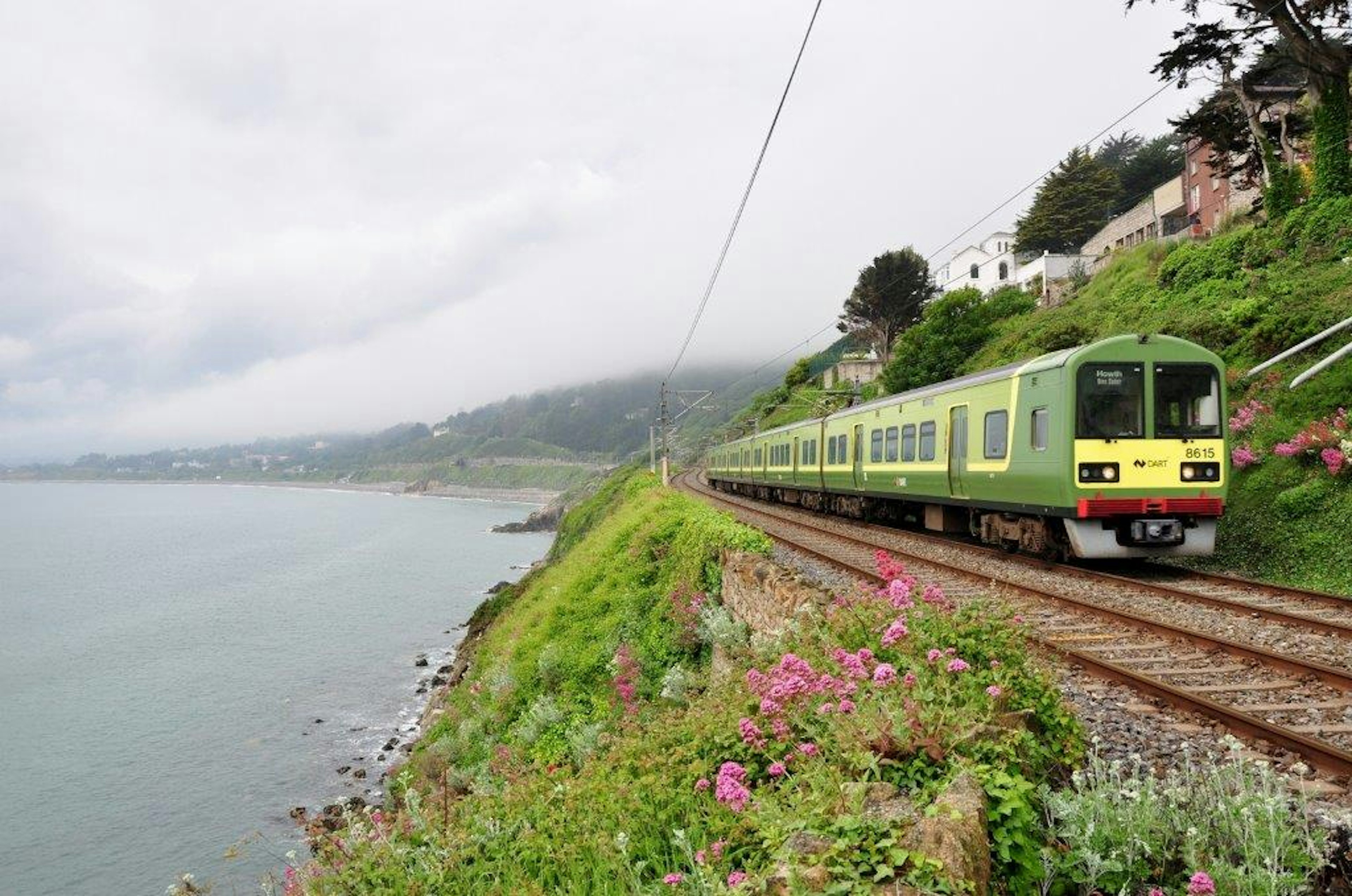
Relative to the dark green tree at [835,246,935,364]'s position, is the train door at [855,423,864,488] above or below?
below

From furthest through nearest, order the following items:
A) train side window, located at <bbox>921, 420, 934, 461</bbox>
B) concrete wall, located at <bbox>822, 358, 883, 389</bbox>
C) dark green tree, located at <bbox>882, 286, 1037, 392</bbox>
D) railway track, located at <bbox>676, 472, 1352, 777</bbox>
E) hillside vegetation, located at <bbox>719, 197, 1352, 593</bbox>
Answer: concrete wall, located at <bbox>822, 358, 883, 389</bbox>
dark green tree, located at <bbox>882, 286, 1037, 392</bbox>
train side window, located at <bbox>921, 420, 934, 461</bbox>
hillside vegetation, located at <bbox>719, 197, 1352, 593</bbox>
railway track, located at <bbox>676, 472, 1352, 777</bbox>

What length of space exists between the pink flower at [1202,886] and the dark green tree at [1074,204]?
6459 centimetres

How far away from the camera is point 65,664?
124 ft

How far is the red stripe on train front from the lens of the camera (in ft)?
38.4

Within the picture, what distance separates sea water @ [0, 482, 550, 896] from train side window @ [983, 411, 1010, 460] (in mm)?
10691

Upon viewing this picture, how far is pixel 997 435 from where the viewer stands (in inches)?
550

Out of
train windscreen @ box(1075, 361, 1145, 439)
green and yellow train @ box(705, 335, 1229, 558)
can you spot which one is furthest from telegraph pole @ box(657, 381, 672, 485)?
train windscreen @ box(1075, 361, 1145, 439)

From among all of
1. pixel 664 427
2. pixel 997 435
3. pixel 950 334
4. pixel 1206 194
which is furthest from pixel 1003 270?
pixel 997 435

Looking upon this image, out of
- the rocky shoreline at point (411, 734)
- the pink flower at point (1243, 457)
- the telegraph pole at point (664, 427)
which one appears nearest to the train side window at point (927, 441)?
the pink flower at point (1243, 457)

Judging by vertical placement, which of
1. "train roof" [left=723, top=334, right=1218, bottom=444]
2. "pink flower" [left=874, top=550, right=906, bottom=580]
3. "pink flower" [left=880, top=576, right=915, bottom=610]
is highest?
"train roof" [left=723, top=334, right=1218, bottom=444]

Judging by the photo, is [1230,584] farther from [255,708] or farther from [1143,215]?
[1143,215]

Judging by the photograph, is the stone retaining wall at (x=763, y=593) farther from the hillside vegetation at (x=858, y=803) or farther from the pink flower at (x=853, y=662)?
the pink flower at (x=853, y=662)

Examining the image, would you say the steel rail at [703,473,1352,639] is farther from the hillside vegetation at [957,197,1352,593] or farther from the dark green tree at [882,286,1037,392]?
the dark green tree at [882,286,1037,392]

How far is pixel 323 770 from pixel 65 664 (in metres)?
22.6
